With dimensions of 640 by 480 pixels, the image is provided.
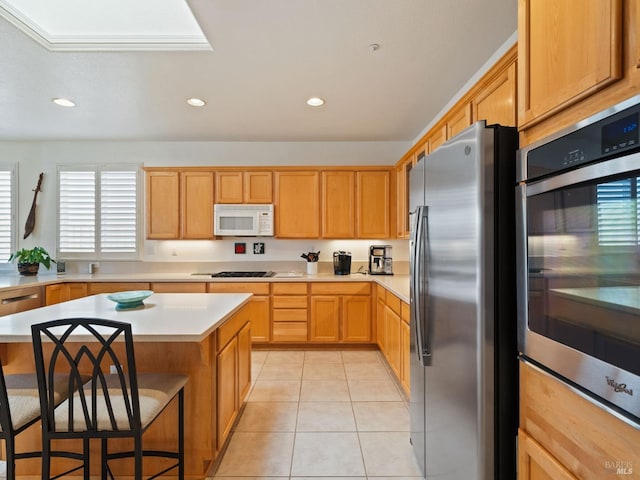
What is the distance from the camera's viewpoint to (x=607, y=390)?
0.70 meters

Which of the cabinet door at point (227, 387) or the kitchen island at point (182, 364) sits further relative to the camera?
the cabinet door at point (227, 387)

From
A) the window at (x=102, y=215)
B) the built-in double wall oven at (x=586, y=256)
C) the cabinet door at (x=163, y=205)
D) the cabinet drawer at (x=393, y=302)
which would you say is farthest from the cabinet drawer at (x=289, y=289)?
the built-in double wall oven at (x=586, y=256)

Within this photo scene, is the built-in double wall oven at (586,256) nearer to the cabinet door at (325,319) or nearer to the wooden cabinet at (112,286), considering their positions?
the cabinet door at (325,319)

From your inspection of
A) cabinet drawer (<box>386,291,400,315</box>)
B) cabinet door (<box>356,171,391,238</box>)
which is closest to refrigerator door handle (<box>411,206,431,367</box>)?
cabinet drawer (<box>386,291,400,315</box>)

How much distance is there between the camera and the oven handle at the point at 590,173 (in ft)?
2.13

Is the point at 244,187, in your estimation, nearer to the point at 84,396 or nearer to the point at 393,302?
the point at 393,302

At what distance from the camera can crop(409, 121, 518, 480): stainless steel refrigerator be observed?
1.12 metres

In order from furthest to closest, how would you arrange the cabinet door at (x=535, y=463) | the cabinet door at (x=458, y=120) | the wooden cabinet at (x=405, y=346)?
the wooden cabinet at (x=405, y=346), the cabinet door at (x=458, y=120), the cabinet door at (x=535, y=463)

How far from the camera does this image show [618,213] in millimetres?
690

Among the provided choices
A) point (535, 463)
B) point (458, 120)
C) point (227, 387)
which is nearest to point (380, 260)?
point (458, 120)

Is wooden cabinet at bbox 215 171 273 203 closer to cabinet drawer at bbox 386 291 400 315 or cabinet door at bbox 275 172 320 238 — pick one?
cabinet door at bbox 275 172 320 238

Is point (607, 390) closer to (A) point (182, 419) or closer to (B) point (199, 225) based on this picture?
(A) point (182, 419)

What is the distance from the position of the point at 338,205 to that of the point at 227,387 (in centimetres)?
263

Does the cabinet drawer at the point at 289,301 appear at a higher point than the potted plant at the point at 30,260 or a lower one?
lower
